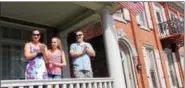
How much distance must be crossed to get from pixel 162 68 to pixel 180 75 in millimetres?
2667

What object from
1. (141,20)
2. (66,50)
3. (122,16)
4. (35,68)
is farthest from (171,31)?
(35,68)

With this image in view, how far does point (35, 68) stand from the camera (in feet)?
18.0

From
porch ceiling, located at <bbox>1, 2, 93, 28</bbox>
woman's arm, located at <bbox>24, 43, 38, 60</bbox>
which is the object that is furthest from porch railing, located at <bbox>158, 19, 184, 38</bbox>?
woman's arm, located at <bbox>24, 43, 38, 60</bbox>

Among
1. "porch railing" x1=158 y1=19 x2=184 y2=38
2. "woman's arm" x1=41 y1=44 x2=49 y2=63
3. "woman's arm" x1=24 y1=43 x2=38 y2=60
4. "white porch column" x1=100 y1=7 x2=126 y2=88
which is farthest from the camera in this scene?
"porch railing" x1=158 y1=19 x2=184 y2=38

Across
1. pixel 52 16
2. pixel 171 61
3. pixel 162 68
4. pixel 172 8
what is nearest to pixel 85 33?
pixel 52 16

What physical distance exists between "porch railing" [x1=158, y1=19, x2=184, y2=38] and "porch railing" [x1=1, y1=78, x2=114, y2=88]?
406 inches

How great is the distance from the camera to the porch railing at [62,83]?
4894 millimetres

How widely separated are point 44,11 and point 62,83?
9.89 feet

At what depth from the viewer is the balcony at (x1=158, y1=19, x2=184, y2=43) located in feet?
52.6

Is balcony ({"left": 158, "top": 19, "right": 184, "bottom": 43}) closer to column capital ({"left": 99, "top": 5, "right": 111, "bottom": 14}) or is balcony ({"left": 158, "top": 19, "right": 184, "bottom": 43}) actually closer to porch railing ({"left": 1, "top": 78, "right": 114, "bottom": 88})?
column capital ({"left": 99, "top": 5, "right": 111, "bottom": 14})

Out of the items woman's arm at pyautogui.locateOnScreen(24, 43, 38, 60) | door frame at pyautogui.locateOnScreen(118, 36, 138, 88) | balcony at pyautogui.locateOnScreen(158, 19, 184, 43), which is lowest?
woman's arm at pyautogui.locateOnScreen(24, 43, 38, 60)

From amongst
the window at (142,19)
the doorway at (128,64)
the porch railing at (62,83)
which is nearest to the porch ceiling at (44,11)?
the porch railing at (62,83)

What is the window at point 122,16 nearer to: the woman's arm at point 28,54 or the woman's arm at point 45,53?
the woman's arm at point 45,53

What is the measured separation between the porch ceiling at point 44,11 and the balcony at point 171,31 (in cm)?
860
